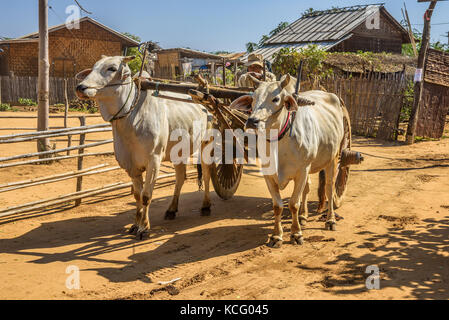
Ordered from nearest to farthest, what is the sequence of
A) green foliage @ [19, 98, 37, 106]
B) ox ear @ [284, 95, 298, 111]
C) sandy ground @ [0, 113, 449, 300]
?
sandy ground @ [0, 113, 449, 300] < ox ear @ [284, 95, 298, 111] < green foliage @ [19, 98, 37, 106]

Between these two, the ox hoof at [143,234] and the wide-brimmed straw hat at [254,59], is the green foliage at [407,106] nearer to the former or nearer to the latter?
the wide-brimmed straw hat at [254,59]

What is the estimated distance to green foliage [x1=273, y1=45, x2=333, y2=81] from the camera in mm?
15966

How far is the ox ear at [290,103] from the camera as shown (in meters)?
4.55

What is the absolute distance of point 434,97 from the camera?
13453 mm

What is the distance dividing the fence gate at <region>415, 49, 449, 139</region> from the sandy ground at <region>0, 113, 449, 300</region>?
6.34 metres

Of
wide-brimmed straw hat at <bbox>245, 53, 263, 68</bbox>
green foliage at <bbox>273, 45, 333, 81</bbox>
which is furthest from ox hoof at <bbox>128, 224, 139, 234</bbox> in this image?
green foliage at <bbox>273, 45, 333, 81</bbox>

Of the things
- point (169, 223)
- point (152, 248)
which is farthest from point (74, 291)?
point (169, 223)

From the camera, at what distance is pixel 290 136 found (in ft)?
16.1

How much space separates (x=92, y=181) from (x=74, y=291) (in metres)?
4.66

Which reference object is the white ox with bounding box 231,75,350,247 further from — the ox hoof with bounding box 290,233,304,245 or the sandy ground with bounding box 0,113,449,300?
the sandy ground with bounding box 0,113,449,300

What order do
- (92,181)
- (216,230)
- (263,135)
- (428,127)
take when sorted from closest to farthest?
(263,135)
(216,230)
(92,181)
(428,127)

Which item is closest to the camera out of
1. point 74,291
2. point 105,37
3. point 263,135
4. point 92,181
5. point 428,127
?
point 74,291

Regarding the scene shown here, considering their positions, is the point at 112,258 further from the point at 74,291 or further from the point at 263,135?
the point at 263,135

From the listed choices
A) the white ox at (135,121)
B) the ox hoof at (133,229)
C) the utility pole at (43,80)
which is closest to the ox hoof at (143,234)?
the white ox at (135,121)
